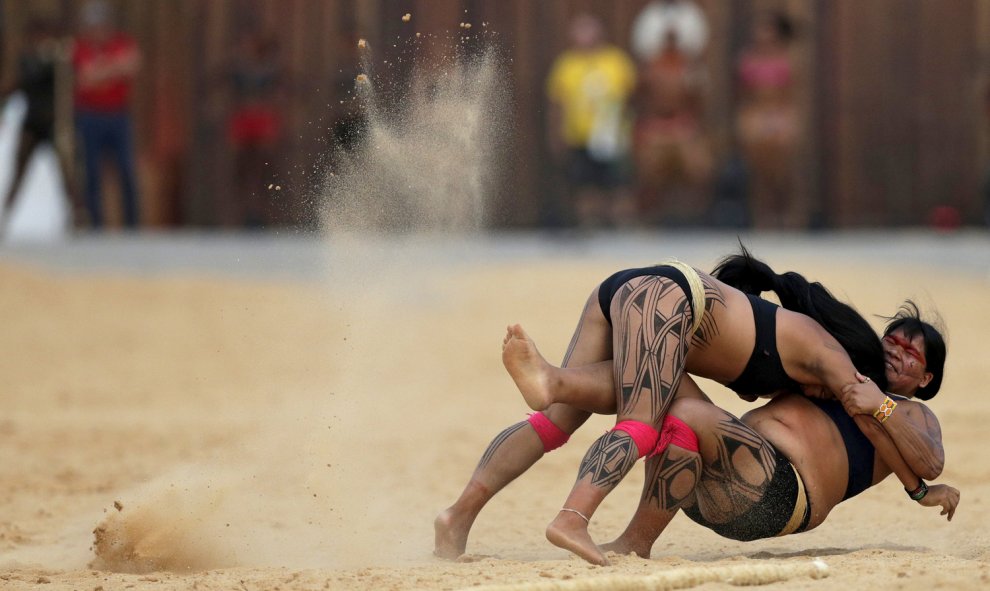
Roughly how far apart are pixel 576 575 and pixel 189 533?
4.51 feet

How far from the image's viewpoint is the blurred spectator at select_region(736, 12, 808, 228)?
12.8 metres

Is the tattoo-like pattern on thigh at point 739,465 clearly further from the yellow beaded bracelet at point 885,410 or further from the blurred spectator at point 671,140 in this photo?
the blurred spectator at point 671,140

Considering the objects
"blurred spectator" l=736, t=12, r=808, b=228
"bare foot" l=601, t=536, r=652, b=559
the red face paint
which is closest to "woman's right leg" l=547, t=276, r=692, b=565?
"bare foot" l=601, t=536, r=652, b=559

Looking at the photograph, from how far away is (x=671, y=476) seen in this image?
13.5 ft

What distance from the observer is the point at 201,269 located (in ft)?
38.4

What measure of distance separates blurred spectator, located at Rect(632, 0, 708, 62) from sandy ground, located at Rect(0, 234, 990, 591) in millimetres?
2702

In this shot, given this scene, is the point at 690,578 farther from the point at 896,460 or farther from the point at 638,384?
the point at 896,460

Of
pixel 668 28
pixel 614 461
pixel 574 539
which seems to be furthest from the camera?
pixel 668 28

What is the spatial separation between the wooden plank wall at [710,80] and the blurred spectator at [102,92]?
162 cm

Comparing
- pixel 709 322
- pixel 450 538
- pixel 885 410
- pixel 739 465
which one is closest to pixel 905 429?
pixel 885 410

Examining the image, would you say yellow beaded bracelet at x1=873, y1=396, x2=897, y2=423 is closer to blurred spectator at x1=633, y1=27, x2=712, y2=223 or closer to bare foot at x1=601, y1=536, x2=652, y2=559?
bare foot at x1=601, y1=536, x2=652, y2=559

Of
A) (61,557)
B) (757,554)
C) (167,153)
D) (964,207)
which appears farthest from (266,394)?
(964,207)

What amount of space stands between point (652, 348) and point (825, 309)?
0.58m

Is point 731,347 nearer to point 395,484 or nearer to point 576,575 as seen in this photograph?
point 576,575
